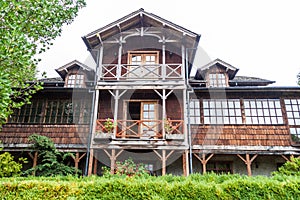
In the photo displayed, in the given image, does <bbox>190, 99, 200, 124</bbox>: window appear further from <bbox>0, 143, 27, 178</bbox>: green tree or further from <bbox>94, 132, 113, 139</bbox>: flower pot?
<bbox>0, 143, 27, 178</bbox>: green tree

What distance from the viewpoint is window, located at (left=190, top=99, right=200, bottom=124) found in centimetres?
1168

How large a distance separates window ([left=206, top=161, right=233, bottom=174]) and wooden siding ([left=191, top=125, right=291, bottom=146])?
1.32 m

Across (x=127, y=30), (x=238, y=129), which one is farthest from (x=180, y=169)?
(x=127, y=30)

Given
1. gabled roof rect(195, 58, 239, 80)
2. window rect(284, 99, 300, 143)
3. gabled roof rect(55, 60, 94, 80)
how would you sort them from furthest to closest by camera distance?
gabled roof rect(55, 60, 94, 80), gabled roof rect(195, 58, 239, 80), window rect(284, 99, 300, 143)

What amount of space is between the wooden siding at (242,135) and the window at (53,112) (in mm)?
5517

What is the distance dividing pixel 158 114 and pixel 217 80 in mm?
3752

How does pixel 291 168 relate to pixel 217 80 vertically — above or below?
below

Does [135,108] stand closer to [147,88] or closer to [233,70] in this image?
[147,88]

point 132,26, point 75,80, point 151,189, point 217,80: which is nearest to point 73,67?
point 75,80

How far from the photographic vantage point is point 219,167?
1162 cm

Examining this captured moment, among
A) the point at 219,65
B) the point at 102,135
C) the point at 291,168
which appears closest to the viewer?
the point at 291,168

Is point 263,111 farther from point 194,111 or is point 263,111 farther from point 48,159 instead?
point 48,159

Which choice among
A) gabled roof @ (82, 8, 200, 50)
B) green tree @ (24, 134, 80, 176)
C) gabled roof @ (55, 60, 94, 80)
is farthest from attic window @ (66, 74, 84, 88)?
green tree @ (24, 134, 80, 176)

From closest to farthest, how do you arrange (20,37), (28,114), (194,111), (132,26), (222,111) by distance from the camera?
(20,37)
(222,111)
(194,111)
(28,114)
(132,26)
